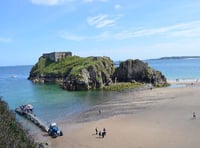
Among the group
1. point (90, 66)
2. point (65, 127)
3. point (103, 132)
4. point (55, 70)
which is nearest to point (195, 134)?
point (103, 132)

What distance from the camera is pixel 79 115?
53656mm

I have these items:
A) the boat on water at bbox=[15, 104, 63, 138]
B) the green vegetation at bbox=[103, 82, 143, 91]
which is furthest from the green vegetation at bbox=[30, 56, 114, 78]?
the boat on water at bbox=[15, 104, 63, 138]

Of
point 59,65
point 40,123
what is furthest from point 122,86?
point 59,65

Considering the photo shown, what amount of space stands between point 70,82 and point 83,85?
558 cm

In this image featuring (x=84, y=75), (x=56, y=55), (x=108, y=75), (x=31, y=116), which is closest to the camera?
(x=31, y=116)

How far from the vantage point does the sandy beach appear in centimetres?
3606

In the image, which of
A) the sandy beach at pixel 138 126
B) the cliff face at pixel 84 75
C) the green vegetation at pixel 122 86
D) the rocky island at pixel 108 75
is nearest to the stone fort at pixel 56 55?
the cliff face at pixel 84 75

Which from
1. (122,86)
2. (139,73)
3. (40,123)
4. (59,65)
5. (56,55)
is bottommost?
(40,123)

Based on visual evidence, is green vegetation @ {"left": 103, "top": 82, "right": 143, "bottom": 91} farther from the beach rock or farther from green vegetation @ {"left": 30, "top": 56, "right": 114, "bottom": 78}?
green vegetation @ {"left": 30, "top": 56, "right": 114, "bottom": 78}

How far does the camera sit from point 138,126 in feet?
144

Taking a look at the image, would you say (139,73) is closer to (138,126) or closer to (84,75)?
(84,75)

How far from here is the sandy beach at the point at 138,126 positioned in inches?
1420

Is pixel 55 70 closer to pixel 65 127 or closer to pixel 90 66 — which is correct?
pixel 90 66

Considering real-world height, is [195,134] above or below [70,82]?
below
